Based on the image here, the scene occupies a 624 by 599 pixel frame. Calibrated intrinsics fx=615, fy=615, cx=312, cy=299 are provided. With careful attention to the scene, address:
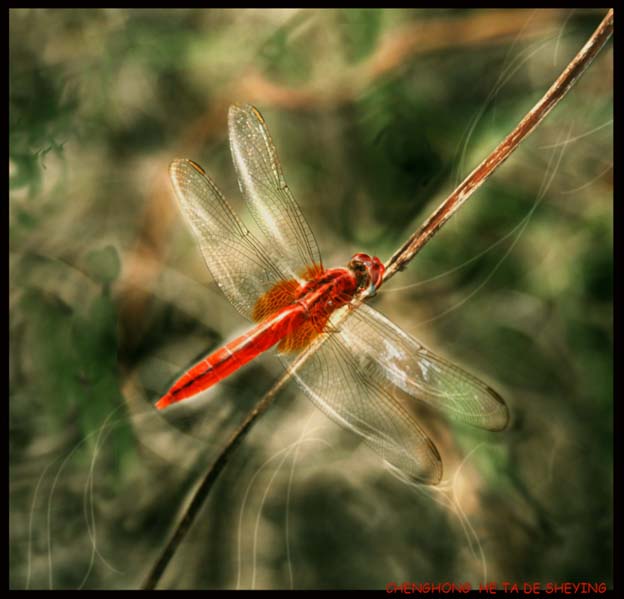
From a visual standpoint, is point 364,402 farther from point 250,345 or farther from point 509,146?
point 509,146

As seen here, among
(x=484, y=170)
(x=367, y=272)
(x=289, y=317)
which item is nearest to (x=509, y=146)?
(x=484, y=170)

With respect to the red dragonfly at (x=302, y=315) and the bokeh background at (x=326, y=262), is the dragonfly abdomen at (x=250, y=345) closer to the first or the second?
the red dragonfly at (x=302, y=315)

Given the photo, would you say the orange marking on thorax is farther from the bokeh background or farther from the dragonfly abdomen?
the bokeh background

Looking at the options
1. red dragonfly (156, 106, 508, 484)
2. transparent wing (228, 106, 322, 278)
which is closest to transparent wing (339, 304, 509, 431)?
red dragonfly (156, 106, 508, 484)

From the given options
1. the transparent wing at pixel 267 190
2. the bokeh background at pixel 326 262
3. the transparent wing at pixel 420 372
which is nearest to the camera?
the transparent wing at pixel 420 372

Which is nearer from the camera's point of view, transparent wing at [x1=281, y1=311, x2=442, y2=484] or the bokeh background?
transparent wing at [x1=281, y1=311, x2=442, y2=484]

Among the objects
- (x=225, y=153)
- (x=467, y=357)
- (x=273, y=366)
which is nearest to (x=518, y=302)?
(x=467, y=357)

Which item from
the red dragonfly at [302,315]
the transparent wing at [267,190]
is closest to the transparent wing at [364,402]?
the red dragonfly at [302,315]
